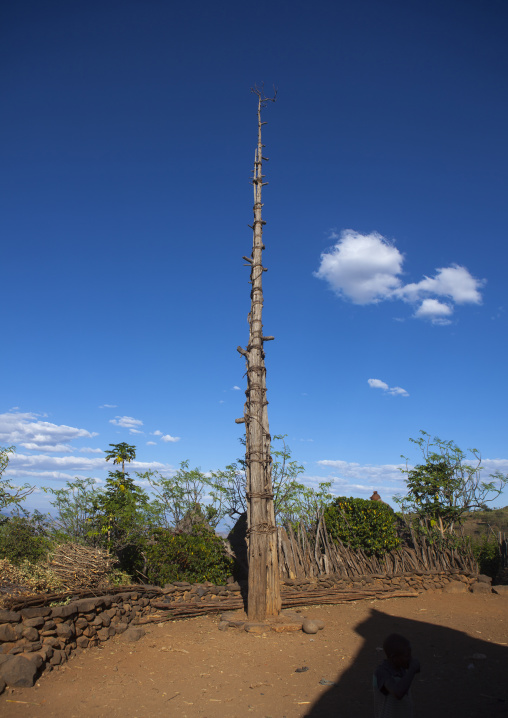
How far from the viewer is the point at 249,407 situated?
9.38m

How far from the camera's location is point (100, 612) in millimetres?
7336

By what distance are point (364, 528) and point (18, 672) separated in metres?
7.71

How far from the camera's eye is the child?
10.4 ft

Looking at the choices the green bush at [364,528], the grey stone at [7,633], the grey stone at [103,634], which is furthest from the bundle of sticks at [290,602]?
the grey stone at [7,633]

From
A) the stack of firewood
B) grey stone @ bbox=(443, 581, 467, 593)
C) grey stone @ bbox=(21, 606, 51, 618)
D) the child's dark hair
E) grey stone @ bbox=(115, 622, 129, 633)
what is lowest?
grey stone @ bbox=(443, 581, 467, 593)

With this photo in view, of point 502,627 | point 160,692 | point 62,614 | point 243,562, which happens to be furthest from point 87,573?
point 502,627

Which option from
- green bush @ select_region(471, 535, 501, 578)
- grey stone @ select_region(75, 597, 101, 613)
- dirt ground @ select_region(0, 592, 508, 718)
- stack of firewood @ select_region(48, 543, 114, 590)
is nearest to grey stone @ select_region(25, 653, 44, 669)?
dirt ground @ select_region(0, 592, 508, 718)

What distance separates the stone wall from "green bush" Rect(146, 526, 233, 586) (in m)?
0.31

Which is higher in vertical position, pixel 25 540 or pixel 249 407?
pixel 249 407

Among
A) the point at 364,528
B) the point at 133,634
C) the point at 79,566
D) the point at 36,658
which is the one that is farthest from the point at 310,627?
the point at 36,658

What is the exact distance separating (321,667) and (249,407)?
468 cm

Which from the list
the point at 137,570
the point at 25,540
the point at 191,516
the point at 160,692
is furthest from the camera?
the point at 191,516

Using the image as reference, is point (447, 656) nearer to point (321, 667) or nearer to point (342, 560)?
point (321, 667)

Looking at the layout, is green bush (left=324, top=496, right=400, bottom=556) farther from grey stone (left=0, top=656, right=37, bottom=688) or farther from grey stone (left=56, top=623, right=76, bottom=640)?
grey stone (left=0, top=656, right=37, bottom=688)
